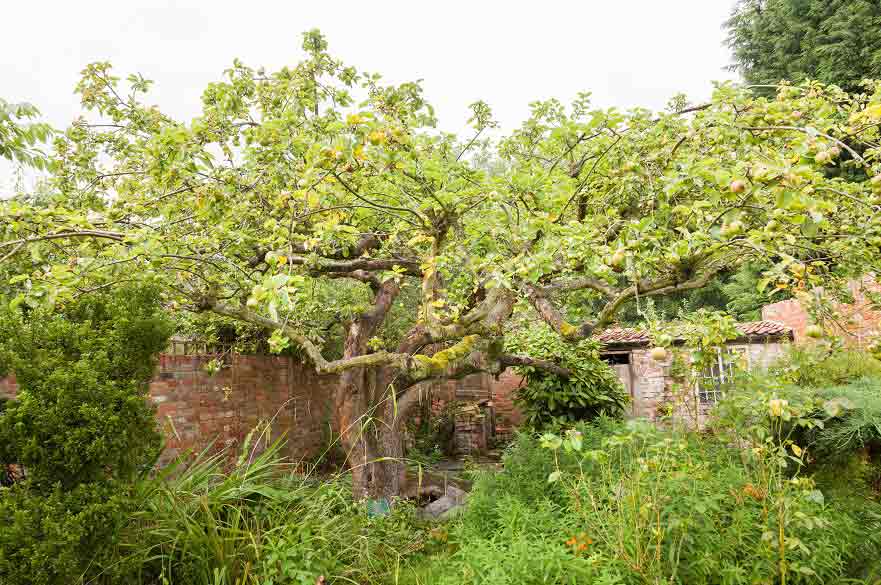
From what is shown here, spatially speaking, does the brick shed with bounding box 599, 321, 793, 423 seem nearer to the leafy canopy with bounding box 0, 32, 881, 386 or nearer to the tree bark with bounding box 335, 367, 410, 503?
the leafy canopy with bounding box 0, 32, 881, 386

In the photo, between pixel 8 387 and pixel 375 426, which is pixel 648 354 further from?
pixel 8 387

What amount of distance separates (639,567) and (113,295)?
340 cm

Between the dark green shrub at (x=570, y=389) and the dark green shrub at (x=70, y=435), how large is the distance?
16.0 ft

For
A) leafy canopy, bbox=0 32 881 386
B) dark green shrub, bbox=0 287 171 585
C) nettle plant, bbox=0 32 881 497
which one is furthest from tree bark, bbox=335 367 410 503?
dark green shrub, bbox=0 287 171 585

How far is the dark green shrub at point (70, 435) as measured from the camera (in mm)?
2650

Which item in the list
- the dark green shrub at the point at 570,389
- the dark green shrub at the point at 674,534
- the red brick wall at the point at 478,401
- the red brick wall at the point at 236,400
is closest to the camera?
the dark green shrub at the point at 674,534

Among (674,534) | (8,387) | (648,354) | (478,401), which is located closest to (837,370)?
(674,534)

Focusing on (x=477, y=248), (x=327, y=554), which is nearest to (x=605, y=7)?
(x=477, y=248)

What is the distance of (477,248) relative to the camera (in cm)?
517

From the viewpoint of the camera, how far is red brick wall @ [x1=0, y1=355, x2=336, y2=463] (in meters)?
6.44

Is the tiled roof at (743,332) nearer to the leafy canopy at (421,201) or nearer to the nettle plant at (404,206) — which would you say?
the nettle plant at (404,206)

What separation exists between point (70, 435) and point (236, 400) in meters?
4.86

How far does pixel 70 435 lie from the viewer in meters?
2.80

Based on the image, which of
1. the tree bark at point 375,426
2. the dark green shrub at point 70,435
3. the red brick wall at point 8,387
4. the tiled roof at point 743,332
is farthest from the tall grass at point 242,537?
the tiled roof at point 743,332
